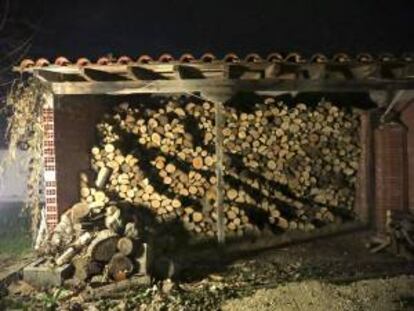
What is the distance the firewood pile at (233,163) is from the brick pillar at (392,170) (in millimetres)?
605

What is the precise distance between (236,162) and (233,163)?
7cm

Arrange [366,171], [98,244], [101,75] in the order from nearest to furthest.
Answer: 1. [98,244]
2. [101,75]
3. [366,171]

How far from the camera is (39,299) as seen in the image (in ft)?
22.1

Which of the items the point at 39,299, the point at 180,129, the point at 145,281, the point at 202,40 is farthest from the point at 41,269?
the point at 202,40

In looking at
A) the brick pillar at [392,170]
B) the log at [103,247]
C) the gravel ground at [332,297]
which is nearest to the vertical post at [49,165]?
the log at [103,247]

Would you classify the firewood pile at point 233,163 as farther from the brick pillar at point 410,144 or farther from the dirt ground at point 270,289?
the dirt ground at point 270,289

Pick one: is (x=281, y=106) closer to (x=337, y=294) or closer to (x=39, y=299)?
(x=337, y=294)

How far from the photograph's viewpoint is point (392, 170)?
970cm

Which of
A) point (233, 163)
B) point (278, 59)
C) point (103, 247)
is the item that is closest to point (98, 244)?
point (103, 247)

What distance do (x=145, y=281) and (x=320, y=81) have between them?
3965 millimetres

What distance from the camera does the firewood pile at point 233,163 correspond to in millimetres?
9727

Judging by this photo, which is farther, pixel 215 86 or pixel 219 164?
pixel 219 164

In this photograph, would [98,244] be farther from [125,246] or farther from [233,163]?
[233,163]

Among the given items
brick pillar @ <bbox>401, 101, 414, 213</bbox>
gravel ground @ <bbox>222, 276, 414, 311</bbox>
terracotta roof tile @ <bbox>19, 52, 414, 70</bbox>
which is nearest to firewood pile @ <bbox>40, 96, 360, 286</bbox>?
brick pillar @ <bbox>401, 101, 414, 213</bbox>
